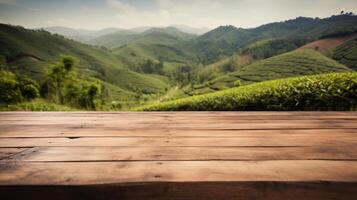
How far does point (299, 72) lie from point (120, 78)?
6802cm

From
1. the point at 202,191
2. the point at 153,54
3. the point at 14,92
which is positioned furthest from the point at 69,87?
the point at 153,54

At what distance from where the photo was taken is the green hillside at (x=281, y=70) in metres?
41.4

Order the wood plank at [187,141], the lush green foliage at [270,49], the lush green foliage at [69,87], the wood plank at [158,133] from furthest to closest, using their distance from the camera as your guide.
Answer: 1. the lush green foliage at [270,49]
2. the lush green foliage at [69,87]
3. the wood plank at [158,133]
4. the wood plank at [187,141]

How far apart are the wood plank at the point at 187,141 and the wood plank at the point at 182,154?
8 cm

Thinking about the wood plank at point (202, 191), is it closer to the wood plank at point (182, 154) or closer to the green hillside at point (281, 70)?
the wood plank at point (182, 154)

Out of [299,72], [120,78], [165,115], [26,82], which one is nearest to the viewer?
[165,115]

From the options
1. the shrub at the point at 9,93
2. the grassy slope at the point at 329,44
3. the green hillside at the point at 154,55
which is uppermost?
the green hillside at the point at 154,55

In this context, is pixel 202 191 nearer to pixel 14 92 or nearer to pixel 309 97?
pixel 309 97

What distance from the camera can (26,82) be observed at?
27.6 m

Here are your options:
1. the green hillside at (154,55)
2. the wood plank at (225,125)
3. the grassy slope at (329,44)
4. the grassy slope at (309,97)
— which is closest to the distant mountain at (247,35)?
the green hillside at (154,55)

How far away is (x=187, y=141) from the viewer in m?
1.57

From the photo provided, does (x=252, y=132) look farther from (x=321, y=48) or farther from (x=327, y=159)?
(x=321, y=48)

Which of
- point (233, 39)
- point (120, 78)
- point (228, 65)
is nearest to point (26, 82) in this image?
point (228, 65)

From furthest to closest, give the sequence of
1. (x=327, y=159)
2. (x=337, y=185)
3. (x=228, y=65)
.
→ (x=228, y=65) → (x=327, y=159) → (x=337, y=185)
